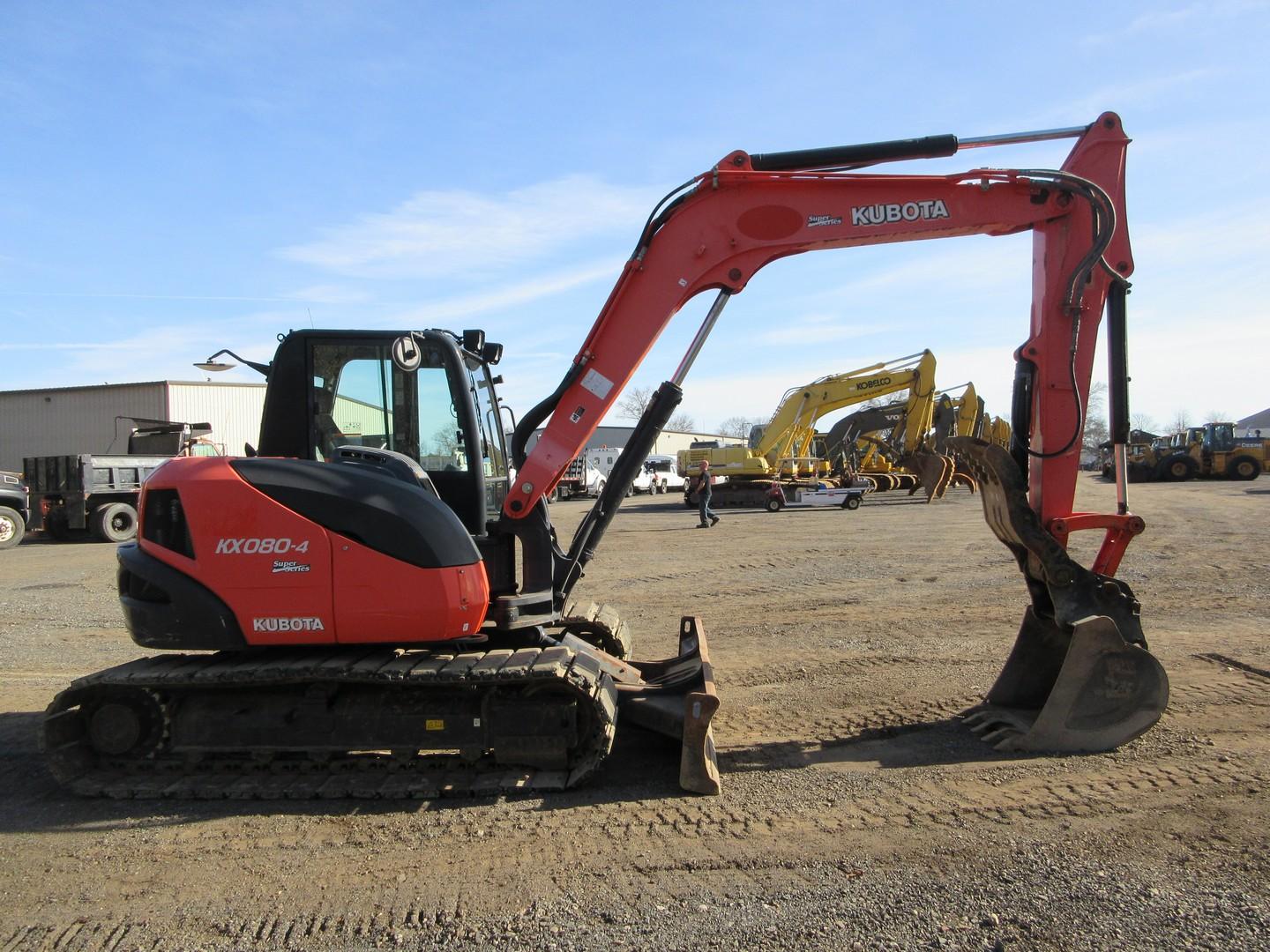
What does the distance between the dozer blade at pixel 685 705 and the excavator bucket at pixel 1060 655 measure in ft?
6.11

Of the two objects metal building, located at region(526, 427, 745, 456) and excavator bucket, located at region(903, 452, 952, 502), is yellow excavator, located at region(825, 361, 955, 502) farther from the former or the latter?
metal building, located at region(526, 427, 745, 456)

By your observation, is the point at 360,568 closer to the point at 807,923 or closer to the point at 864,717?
the point at 807,923

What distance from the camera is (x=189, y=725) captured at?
5031 millimetres

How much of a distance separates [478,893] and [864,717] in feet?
10.7

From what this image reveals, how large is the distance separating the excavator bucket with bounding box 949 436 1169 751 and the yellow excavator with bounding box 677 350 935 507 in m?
20.7

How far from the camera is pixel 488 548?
17.8ft

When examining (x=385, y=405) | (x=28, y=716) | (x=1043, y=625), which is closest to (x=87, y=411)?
(x=28, y=716)

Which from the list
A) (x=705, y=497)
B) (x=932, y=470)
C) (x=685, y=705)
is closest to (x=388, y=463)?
(x=685, y=705)

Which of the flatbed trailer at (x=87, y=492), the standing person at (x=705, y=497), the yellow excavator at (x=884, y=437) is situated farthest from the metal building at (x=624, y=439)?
the flatbed trailer at (x=87, y=492)

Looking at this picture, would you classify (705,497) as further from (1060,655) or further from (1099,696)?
(1099,696)

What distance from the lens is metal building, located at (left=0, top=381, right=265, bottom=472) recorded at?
116 feet

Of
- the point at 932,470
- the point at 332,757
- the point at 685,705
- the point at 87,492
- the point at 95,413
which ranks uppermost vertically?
the point at 95,413

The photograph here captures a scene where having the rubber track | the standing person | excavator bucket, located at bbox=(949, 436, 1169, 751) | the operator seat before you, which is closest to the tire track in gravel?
excavator bucket, located at bbox=(949, 436, 1169, 751)

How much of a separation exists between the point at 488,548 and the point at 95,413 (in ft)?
122
